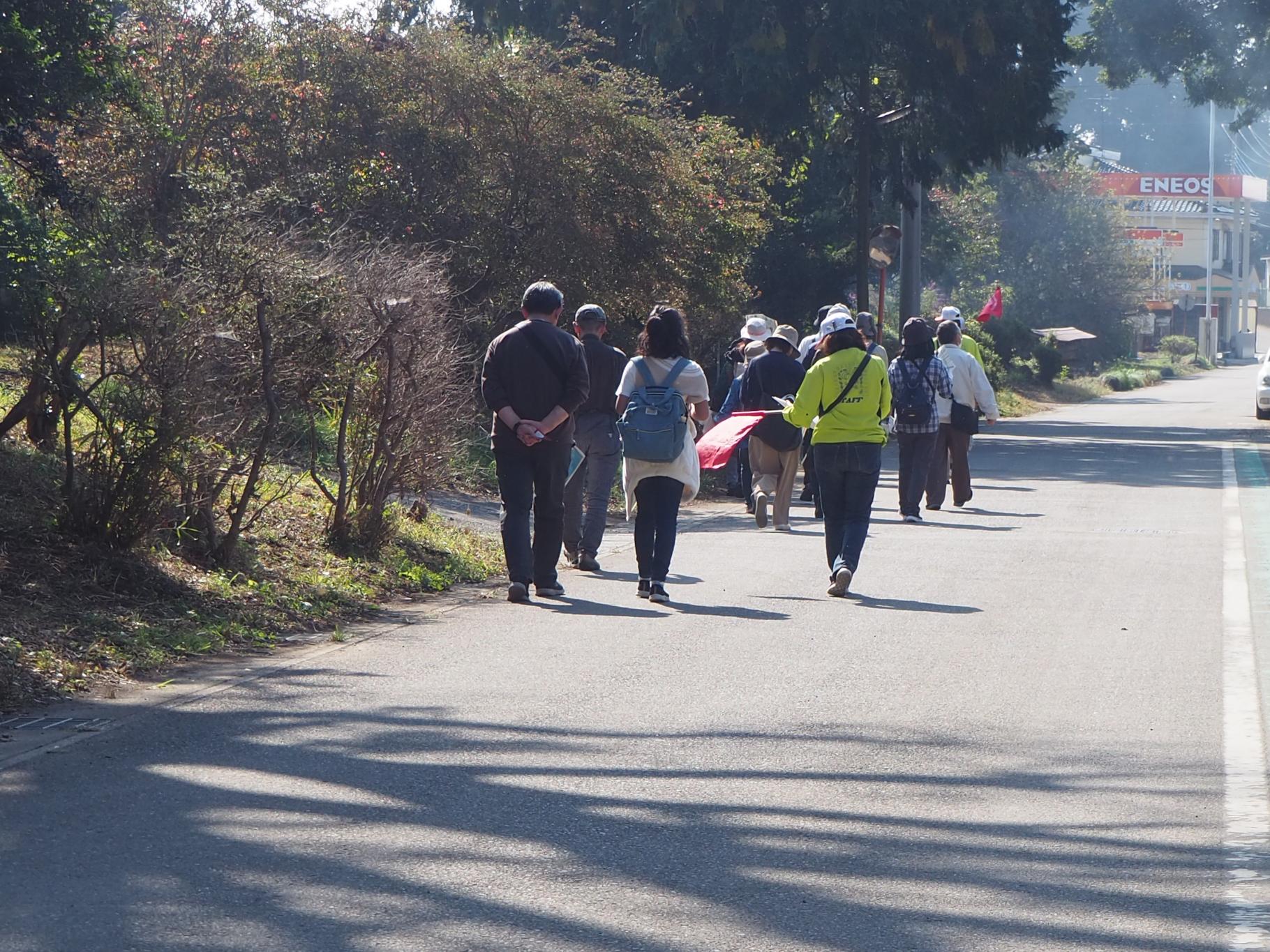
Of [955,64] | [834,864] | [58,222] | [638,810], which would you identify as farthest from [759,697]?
[955,64]

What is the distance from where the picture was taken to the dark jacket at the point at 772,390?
1416cm

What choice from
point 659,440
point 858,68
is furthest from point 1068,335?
point 659,440

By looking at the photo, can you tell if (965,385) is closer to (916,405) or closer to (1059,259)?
(916,405)

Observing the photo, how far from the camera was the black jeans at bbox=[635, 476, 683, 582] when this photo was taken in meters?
10.3

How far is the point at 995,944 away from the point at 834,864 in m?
0.75

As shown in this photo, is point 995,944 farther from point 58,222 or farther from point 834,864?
point 58,222

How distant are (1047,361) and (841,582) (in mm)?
40579

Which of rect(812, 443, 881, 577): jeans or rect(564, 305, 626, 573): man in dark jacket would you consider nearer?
rect(812, 443, 881, 577): jeans

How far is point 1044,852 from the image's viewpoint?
5.17m

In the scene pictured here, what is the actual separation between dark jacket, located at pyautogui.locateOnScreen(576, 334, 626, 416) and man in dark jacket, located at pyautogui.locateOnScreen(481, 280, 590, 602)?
1.09 m

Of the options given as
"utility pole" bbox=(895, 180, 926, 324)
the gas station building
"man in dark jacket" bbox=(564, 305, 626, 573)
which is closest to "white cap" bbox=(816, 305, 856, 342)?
"man in dark jacket" bbox=(564, 305, 626, 573)

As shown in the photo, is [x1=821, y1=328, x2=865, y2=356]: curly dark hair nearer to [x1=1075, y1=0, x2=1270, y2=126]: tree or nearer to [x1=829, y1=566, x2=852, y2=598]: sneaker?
[x1=829, y1=566, x2=852, y2=598]: sneaker

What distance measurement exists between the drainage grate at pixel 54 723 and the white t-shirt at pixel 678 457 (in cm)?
442

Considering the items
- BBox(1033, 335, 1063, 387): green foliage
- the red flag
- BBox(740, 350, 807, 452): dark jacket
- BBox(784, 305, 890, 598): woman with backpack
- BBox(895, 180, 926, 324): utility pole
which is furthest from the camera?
BBox(1033, 335, 1063, 387): green foliage
